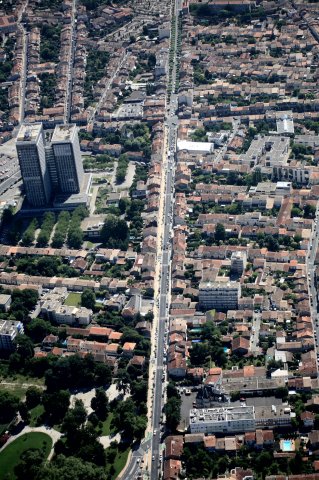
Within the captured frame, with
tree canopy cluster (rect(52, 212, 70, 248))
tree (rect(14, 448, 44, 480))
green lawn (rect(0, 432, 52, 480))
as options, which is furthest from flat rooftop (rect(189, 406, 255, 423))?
tree canopy cluster (rect(52, 212, 70, 248))

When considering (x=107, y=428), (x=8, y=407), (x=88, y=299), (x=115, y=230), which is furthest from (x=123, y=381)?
(x=115, y=230)

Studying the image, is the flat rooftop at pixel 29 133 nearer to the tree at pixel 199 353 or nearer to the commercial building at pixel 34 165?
the commercial building at pixel 34 165

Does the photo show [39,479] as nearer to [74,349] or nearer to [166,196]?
[74,349]

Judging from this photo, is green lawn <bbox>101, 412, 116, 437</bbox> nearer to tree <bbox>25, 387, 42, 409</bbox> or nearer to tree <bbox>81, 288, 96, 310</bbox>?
tree <bbox>25, 387, 42, 409</bbox>

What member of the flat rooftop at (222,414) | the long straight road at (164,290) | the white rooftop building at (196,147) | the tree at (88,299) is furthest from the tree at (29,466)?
the white rooftop building at (196,147)

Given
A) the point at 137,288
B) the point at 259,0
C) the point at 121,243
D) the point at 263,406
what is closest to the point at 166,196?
the point at 121,243

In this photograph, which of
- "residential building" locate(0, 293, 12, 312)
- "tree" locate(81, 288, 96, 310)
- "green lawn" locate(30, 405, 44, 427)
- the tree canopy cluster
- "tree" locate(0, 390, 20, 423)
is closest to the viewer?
"green lawn" locate(30, 405, 44, 427)
